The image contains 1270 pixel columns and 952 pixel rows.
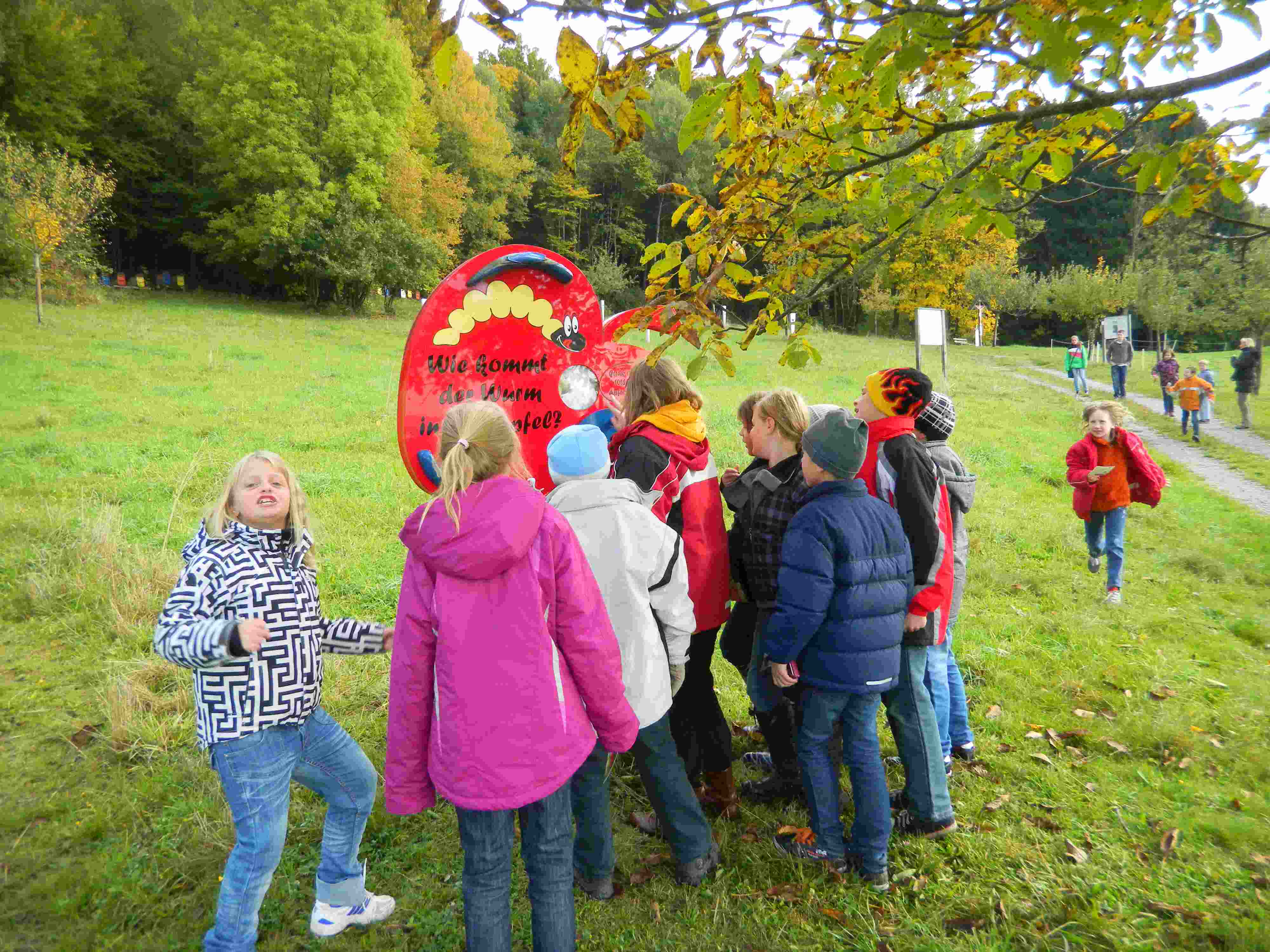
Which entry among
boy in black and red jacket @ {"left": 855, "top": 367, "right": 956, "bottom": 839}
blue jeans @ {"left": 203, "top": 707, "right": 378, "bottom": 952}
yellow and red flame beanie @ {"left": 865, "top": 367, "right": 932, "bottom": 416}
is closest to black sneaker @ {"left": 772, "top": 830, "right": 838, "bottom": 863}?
boy in black and red jacket @ {"left": 855, "top": 367, "right": 956, "bottom": 839}

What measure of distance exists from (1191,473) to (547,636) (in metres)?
13.5

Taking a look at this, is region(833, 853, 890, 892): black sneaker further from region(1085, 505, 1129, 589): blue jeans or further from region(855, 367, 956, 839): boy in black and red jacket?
region(1085, 505, 1129, 589): blue jeans

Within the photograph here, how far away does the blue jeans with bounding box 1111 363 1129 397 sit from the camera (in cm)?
1934

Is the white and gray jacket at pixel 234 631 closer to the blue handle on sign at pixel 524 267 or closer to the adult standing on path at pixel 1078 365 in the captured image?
the blue handle on sign at pixel 524 267

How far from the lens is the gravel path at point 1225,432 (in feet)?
46.6

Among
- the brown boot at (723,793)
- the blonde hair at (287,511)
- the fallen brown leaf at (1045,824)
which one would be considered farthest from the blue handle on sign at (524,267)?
the fallen brown leaf at (1045,824)

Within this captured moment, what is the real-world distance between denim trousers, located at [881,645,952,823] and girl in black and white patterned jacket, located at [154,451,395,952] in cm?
216

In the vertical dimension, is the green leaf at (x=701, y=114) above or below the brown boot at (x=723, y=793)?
above

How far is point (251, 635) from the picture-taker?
2281mm

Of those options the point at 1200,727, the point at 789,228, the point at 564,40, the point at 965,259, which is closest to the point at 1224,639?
the point at 1200,727

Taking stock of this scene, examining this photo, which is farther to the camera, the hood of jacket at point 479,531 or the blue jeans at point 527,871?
the blue jeans at point 527,871

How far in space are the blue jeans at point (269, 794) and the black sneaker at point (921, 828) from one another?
7.48 feet

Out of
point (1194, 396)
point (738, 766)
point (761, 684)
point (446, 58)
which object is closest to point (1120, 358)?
point (1194, 396)

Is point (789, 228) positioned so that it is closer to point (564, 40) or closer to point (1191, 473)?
point (564, 40)
